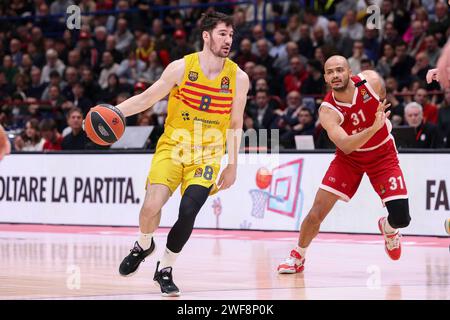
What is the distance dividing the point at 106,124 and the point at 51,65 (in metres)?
15.5

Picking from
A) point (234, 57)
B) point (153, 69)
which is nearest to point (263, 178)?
point (234, 57)

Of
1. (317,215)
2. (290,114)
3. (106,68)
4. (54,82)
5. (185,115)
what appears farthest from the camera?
(54,82)

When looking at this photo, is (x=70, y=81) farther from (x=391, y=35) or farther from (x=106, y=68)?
(x=391, y=35)

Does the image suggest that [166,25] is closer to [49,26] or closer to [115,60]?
[115,60]

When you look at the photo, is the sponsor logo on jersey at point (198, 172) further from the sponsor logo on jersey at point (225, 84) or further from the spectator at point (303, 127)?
the spectator at point (303, 127)

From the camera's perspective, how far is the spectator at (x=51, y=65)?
77.2 ft

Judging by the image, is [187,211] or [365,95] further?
[365,95]

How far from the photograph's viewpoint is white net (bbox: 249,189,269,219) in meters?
16.0

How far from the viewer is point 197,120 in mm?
8750

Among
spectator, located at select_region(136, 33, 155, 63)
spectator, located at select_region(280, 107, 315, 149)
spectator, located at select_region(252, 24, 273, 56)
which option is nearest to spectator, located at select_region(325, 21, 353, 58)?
spectator, located at select_region(252, 24, 273, 56)

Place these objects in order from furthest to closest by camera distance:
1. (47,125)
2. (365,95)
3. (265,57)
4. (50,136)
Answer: (265,57) < (47,125) < (50,136) < (365,95)

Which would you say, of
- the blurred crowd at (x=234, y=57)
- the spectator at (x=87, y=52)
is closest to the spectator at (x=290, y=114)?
the blurred crowd at (x=234, y=57)

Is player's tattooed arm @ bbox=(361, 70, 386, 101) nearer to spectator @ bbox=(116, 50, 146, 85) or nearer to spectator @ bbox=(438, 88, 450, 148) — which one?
spectator @ bbox=(438, 88, 450, 148)

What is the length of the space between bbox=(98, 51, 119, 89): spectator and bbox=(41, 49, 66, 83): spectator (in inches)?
53.8
